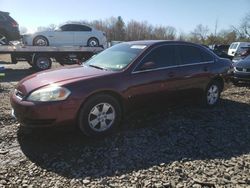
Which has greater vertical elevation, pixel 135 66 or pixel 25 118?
pixel 135 66

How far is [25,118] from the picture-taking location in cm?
447

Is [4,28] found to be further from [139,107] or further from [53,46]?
[139,107]

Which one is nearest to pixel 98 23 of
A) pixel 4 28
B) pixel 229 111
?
pixel 4 28

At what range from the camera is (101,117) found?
16.0 feet

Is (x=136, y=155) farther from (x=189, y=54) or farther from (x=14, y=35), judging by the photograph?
(x=14, y=35)

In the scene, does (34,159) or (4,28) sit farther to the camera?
(4,28)

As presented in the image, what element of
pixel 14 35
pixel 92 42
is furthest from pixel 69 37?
pixel 14 35

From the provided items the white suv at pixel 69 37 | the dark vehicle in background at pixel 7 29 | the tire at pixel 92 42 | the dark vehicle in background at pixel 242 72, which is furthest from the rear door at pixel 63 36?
the dark vehicle in background at pixel 242 72

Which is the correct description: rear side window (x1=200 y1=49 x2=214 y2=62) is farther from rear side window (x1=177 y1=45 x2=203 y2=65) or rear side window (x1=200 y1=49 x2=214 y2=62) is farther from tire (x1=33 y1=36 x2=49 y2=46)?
tire (x1=33 y1=36 x2=49 y2=46)

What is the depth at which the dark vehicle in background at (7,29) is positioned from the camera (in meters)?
15.5

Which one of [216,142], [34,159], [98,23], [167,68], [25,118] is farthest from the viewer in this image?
[98,23]

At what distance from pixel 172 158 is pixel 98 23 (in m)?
80.6

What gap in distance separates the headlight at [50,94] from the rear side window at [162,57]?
1724 millimetres

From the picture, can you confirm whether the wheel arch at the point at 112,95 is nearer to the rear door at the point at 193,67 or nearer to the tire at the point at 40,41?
the rear door at the point at 193,67
